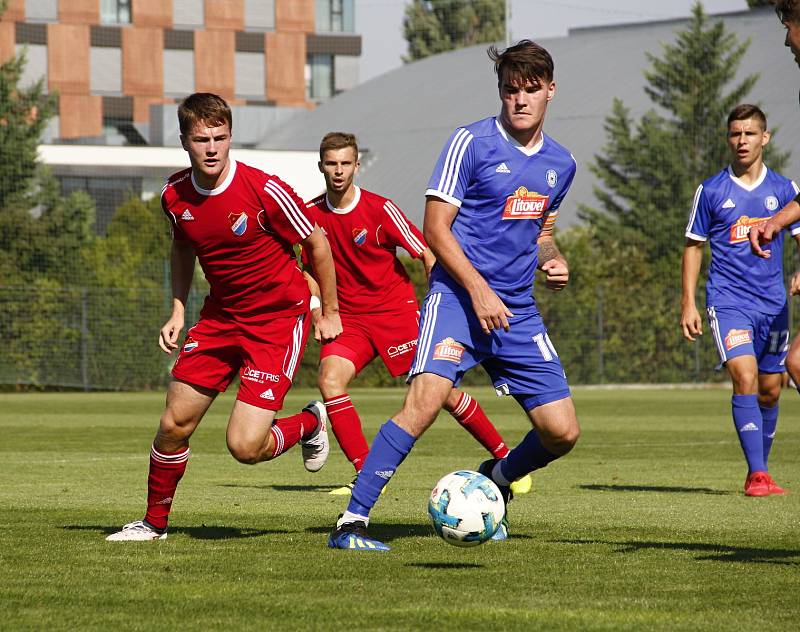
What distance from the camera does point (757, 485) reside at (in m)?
9.72

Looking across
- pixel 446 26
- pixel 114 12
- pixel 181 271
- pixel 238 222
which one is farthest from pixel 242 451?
pixel 446 26

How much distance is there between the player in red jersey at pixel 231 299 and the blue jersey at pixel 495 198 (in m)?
0.90

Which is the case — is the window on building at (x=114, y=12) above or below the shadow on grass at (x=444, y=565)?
above

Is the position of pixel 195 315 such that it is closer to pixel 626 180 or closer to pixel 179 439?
pixel 626 180

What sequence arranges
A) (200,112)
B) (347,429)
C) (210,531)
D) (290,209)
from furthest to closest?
(347,429) → (210,531) → (290,209) → (200,112)

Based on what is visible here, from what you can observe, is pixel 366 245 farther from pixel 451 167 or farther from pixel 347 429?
pixel 451 167

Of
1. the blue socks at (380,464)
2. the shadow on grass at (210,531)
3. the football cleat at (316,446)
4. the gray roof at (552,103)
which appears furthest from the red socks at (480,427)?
the gray roof at (552,103)

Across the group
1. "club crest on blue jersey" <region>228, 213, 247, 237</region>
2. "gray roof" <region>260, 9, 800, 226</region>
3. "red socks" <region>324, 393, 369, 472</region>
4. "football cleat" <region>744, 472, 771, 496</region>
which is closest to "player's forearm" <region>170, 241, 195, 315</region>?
"club crest on blue jersey" <region>228, 213, 247, 237</region>

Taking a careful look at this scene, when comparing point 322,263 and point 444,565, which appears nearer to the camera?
point 444,565

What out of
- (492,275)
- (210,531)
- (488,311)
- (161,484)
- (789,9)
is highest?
(789,9)

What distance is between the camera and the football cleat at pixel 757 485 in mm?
9648

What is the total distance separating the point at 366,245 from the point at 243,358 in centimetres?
272

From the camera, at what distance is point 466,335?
6695mm

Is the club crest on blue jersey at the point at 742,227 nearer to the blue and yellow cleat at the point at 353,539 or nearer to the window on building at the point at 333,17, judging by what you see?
the blue and yellow cleat at the point at 353,539
